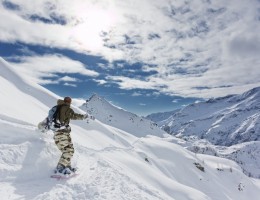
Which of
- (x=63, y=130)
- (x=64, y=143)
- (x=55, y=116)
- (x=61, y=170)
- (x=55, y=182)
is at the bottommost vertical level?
(x=55, y=182)

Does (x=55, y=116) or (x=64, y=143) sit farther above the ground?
(x=55, y=116)

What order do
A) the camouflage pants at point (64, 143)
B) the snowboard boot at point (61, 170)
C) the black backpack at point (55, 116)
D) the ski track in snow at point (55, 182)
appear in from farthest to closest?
the black backpack at point (55, 116) → the camouflage pants at point (64, 143) → the snowboard boot at point (61, 170) → the ski track in snow at point (55, 182)

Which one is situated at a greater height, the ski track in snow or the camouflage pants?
the camouflage pants

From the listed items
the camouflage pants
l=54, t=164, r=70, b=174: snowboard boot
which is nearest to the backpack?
the camouflage pants

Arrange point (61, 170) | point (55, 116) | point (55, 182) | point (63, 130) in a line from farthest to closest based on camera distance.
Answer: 1. point (55, 116)
2. point (63, 130)
3. point (61, 170)
4. point (55, 182)

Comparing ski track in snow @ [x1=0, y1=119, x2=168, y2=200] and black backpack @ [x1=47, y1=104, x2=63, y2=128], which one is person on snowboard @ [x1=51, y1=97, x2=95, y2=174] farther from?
ski track in snow @ [x1=0, y1=119, x2=168, y2=200]

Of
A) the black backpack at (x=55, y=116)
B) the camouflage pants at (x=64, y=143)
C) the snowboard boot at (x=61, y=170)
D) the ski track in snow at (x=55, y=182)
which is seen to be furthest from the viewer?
the black backpack at (x=55, y=116)

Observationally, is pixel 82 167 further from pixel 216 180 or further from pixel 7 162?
pixel 216 180

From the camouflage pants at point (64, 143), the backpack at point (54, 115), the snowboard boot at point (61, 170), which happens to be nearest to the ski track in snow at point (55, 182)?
the snowboard boot at point (61, 170)

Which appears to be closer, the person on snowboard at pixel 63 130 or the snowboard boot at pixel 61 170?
the snowboard boot at pixel 61 170

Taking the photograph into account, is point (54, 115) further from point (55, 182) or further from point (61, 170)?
point (55, 182)

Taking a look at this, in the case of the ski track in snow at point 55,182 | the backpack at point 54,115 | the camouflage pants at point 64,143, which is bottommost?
the ski track in snow at point 55,182

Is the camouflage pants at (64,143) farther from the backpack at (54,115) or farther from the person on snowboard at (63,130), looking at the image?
the backpack at (54,115)

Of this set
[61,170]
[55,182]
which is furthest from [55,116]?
[55,182]
